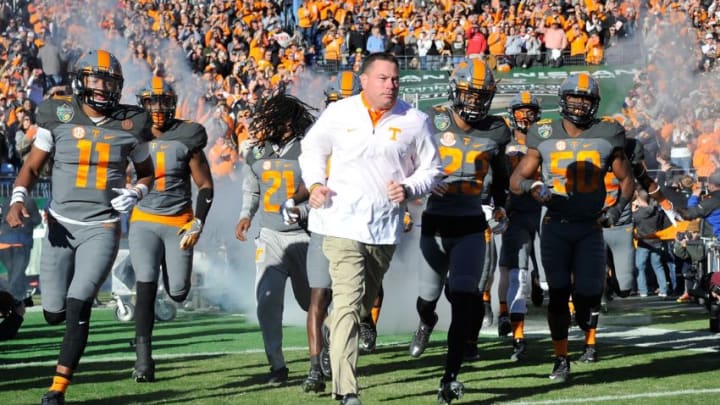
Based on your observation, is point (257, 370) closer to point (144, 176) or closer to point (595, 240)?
point (144, 176)

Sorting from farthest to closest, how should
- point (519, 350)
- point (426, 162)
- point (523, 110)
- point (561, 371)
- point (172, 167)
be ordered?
1. point (523, 110)
2. point (519, 350)
3. point (172, 167)
4. point (561, 371)
5. point (426, 162)

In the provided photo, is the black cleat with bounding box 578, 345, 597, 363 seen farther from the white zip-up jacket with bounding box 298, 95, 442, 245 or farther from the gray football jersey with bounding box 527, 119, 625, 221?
the white zip-up jacket with bounding box 298, 95, 442, 245

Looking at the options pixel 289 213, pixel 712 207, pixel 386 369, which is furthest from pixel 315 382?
pixel 712 207

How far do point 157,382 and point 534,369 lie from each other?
255 cm

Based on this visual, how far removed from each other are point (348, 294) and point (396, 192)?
0.57m

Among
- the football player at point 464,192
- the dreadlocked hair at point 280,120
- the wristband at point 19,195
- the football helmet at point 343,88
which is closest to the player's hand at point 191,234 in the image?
the dreadlocked hair at point 280,120

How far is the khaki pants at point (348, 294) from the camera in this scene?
5.94 meters

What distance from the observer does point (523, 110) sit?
1031 centimetres

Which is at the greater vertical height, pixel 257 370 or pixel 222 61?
pixel 222 61

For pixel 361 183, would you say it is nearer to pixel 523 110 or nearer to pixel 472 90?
pixel 472 90

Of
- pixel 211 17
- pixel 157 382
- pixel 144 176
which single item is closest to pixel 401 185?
pixel 144 176

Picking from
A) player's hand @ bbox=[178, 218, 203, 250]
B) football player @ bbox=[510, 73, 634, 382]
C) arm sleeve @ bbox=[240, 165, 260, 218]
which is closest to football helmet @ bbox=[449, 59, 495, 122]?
football player @ bbox=[510, 73, 634, 382]

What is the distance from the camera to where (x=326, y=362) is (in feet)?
25.5

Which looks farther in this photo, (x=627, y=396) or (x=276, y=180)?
(x=276, y=180)
